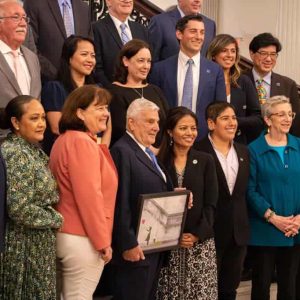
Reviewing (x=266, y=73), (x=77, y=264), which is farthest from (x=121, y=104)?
(x=266, y=73)

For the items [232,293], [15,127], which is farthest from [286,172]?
[15,127]

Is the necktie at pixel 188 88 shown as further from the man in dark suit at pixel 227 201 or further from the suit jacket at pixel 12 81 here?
the suit jacket at pixel 12 81

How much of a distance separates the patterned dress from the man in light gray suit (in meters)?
0.67

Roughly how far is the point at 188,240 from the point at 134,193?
1.68 feet

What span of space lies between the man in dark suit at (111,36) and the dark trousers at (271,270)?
5.15 feet

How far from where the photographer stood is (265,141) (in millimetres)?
5324

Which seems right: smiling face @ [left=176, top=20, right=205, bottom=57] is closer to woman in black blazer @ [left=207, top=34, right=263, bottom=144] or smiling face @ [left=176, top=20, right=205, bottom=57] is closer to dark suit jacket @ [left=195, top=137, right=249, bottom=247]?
woman in black blazer @ [left=207, top=34, right=263, bottom=144]

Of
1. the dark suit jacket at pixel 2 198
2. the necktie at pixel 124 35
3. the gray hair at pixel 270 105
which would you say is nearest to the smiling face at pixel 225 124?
the gray hair at pixel 270 105

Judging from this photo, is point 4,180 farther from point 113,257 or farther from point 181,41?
point 181,41

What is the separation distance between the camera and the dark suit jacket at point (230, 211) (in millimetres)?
5031

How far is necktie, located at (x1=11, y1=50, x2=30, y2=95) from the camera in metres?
4.48

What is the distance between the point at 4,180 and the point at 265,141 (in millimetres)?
2204

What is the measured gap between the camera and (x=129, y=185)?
4.34m

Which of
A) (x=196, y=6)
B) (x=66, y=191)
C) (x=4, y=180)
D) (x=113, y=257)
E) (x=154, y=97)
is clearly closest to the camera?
(x=4, y=180)
